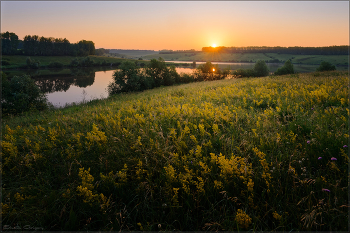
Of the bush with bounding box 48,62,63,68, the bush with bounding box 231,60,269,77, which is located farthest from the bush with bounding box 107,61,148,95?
the bush with bounding box 48,62,63,68

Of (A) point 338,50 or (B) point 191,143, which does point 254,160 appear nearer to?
(B) point 191,143

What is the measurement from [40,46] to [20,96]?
13841 centimetres

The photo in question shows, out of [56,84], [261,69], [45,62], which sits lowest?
[56,84]

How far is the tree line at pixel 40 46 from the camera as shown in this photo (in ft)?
366

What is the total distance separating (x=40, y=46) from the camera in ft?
405

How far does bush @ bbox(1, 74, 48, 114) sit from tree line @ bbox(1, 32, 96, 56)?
420 feet

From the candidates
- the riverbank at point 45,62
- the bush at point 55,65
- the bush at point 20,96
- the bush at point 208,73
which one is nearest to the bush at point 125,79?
the bush at point 20,96

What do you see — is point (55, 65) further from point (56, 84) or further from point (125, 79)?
point (125, 79)

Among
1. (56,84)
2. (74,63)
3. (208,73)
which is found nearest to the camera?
(56,84)

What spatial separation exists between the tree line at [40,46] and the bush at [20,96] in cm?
12789

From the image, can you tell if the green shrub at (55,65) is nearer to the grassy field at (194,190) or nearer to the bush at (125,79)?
the bush at (125,79)

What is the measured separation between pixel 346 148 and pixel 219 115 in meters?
2.97

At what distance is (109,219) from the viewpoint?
2.37 meters

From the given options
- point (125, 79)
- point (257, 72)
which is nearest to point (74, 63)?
point (125, 79)
